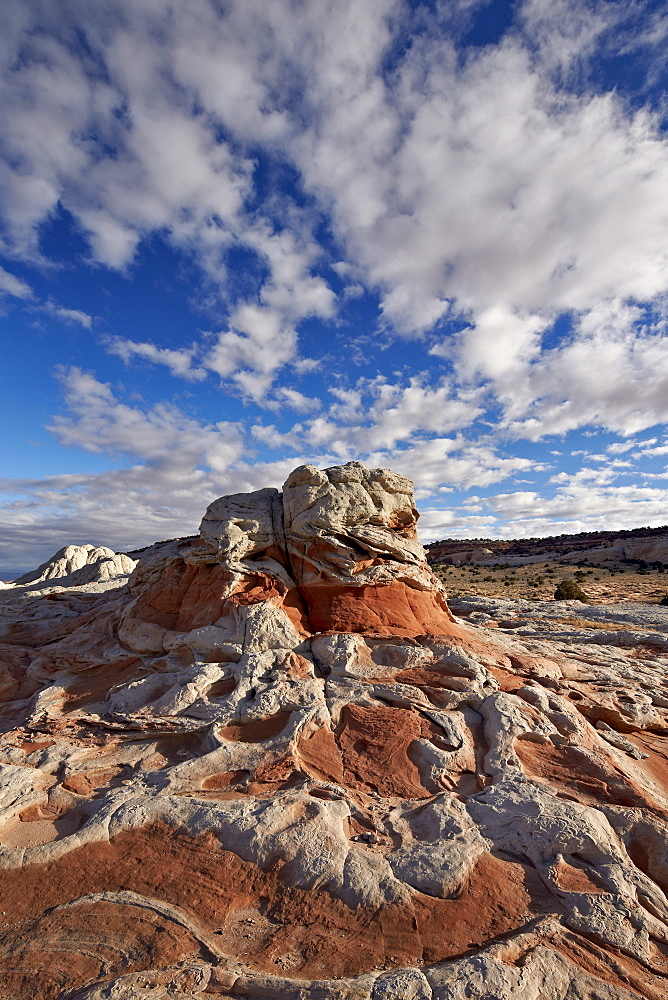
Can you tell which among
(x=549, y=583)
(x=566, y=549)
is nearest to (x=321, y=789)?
(x=549, y=583)

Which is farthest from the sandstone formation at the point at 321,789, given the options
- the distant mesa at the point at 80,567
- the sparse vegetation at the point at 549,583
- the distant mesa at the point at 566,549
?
the distant mesa at the point at 566,549

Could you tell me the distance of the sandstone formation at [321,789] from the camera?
485 centimetres

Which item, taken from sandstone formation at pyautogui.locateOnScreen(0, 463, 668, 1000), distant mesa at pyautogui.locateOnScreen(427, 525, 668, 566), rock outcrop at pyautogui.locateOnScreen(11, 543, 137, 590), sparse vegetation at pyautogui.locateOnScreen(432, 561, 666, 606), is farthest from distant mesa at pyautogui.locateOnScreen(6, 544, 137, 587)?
distant mesa at pyautogui.locateOnScreen(427, 525, 668, 566)

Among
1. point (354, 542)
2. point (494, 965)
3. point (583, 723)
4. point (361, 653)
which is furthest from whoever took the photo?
point (354, 542)

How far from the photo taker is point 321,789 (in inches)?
277

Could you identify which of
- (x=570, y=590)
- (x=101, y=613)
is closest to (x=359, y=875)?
(x=101, y=613)

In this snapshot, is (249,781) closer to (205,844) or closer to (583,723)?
(205,844)

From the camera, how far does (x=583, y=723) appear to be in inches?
348

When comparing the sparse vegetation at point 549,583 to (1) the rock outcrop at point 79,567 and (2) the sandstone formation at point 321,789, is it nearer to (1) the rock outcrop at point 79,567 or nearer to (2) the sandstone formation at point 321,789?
(1) the rock outcrop at point 79,567

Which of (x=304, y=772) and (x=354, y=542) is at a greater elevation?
(x=354, y=542)

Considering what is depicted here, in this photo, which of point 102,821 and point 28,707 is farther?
point 28,707

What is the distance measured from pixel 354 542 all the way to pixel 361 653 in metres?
2.83

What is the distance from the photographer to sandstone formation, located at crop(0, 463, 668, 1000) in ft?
15.9

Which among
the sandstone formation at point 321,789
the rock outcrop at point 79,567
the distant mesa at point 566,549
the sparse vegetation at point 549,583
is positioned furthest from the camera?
the distant mesa at point 566,549
